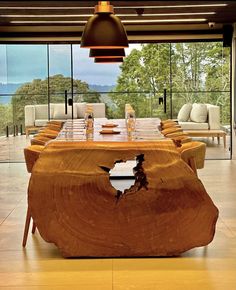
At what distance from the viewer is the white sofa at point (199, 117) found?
11.6 metres

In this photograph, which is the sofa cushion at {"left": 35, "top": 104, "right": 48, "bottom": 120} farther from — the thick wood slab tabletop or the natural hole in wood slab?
the thick wood slab tabletop

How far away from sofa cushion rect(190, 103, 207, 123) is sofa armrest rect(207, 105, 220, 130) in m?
0.09

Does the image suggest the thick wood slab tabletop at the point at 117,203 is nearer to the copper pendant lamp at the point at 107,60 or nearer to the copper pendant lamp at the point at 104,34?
the copper pendant lamp at the point at 104,34

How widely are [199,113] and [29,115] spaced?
10.0 feet

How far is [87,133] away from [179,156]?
1.26 metres

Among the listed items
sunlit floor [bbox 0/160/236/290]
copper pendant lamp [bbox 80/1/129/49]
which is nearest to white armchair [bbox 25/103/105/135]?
copper pendant lamp [bbox 80/1/129/49]

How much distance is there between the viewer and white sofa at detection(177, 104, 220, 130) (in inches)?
455

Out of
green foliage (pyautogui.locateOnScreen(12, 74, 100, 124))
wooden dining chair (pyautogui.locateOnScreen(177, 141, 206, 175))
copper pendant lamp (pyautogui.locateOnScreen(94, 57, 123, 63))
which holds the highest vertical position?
copper pendant lamp (pyautogui.locateOnScreen(94, 57, 123, 63))

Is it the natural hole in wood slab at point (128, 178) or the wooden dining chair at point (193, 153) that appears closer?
the natural hole in wood slab at point (128, 178)

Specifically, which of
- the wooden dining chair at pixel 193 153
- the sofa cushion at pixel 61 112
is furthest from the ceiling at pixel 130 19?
the wooden dining chair at pixel 193 153

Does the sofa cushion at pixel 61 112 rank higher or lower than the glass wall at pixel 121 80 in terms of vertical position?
lower

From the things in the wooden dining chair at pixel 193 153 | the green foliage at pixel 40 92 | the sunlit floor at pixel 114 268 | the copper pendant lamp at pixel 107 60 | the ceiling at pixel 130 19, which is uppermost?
the ceiling at pixel 130 19

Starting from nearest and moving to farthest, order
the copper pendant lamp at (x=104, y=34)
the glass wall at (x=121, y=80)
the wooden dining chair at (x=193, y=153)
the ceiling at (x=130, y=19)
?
the wooden dining chair at (x=193, y=153) < the copper pendant lamp at (x=104, y=34) < the ceiling at (x=130, y=19) < the glass wall at (x=121, y=80)

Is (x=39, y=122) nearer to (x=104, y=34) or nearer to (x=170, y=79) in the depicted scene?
(x=170, y=79)
